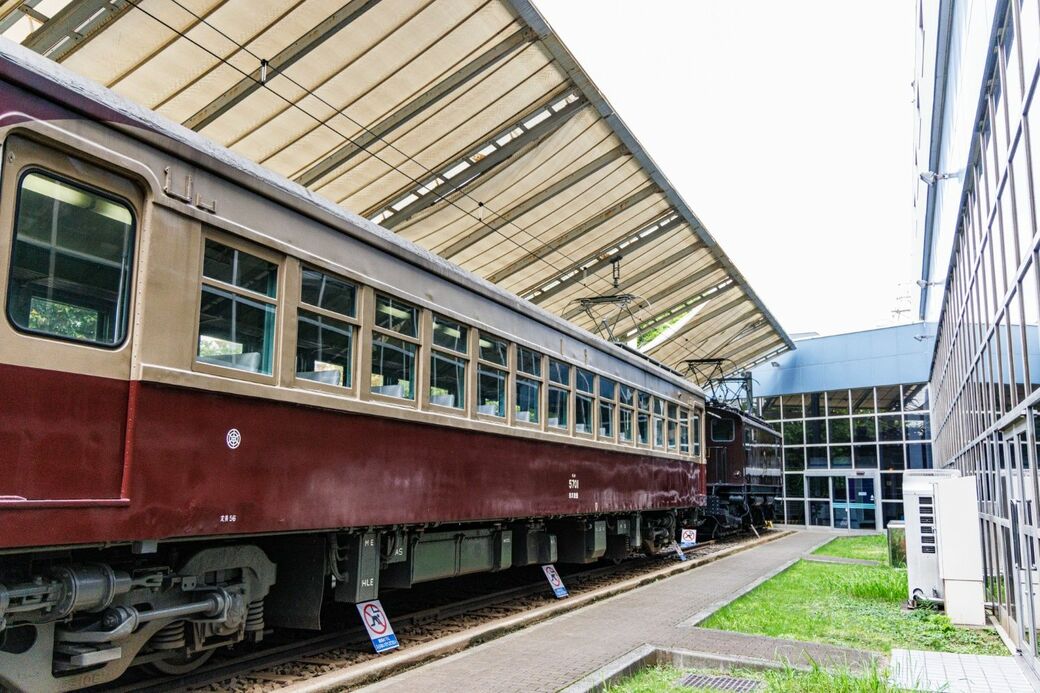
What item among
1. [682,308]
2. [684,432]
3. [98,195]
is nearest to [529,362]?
[98,195]

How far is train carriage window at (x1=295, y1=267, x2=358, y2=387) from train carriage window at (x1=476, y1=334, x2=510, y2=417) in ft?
6.75

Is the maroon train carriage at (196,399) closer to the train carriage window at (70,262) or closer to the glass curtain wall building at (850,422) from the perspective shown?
the train carriage window at (70,262)

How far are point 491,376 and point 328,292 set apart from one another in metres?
2.67

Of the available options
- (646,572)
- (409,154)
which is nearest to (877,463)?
(646,572)

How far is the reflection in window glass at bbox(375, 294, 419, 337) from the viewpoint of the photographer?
6812mm

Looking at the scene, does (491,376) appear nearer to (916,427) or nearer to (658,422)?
(658,422)

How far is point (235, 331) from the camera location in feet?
17.7

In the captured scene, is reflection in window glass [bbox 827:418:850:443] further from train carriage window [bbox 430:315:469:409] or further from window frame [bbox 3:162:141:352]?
window frame [bbox 3:162:141:352]

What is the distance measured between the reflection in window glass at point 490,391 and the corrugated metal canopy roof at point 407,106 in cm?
438

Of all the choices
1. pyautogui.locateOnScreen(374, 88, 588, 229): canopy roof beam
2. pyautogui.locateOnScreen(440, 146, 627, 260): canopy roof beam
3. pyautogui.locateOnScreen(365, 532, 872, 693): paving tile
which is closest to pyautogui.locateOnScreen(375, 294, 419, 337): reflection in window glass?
pyautogui.locateOnScreen(365, 532, 872, 693): paving tile

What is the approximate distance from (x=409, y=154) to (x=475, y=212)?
8.16 ft

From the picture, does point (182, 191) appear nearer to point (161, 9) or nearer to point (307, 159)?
point (161, 9)

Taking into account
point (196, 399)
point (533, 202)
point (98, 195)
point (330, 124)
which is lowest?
point (196, 399)

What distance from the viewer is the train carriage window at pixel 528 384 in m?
9.23
